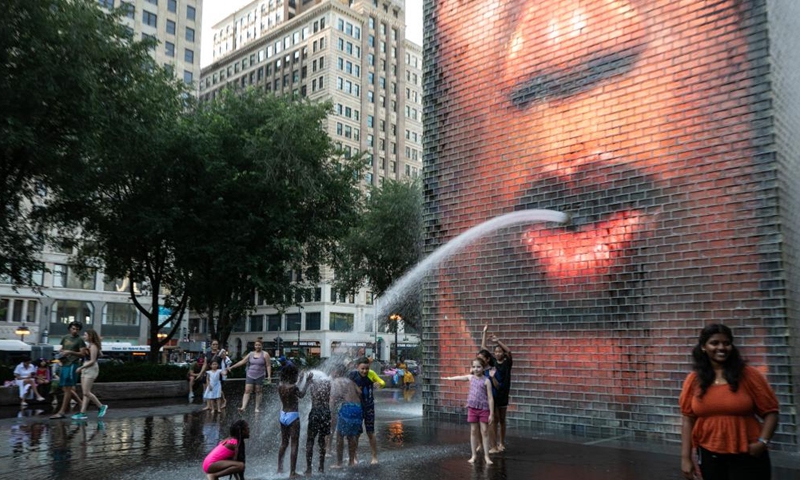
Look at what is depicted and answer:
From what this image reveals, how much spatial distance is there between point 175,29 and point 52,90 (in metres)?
60.6

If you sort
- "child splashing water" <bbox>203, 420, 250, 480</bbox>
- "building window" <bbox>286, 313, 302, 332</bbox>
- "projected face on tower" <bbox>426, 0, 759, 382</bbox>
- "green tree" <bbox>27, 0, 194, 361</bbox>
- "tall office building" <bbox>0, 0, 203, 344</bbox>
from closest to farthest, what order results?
"child splashing water" <bbox>203, 420, 250, 480</bbox> → "projected face on tower" <bbox>426, 0, 759, 382</bbox> → "green tree" <bbox>27, 0, 194, 361</bbox> → "tall office building" <bbox>0, 0, 203, 344</bbox> → "building window" <bbox>286, 313, 302, 332</bbox>

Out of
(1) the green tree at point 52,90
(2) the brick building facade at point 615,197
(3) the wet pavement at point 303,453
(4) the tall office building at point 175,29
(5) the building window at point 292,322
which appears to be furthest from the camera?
(5) the building window at point 292,322

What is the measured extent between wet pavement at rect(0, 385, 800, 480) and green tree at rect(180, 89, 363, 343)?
38.5ft

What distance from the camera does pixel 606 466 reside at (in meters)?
9.23

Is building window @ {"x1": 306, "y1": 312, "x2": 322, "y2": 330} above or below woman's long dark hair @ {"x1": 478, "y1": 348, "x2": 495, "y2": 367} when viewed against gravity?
above

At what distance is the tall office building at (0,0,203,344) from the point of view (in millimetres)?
55500

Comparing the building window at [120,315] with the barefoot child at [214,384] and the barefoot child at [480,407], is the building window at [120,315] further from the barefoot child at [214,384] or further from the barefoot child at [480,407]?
the barefoot child at [480,407]

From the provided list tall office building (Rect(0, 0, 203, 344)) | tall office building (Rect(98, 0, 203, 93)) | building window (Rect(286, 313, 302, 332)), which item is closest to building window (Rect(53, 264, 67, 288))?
tall office building (Rect(0, 0, 203, 344))

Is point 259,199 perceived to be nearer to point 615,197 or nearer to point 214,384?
point 214,384

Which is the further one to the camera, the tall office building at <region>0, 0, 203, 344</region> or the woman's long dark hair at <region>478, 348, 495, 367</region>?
the tall office building at <region>0, 0, 203, 344</region>

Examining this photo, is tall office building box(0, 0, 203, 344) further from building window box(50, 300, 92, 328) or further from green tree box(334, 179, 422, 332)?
green tree box(334, 179, 422, 332)

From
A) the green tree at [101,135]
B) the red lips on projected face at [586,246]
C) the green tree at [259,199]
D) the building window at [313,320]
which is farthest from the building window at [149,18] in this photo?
the red lips on projected face at [586,246]

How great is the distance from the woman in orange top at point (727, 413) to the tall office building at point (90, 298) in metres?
49.2

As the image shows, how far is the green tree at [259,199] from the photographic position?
25.9 m
